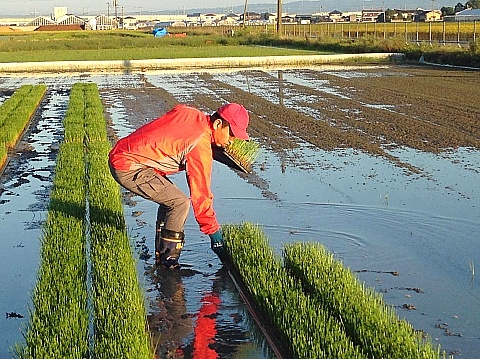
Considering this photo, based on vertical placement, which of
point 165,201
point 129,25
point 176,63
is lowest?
point 165,201

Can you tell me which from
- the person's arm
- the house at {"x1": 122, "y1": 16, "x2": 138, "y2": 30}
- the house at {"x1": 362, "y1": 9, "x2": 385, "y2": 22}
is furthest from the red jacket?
the house at {"x1": 122, "y1": 16, "x2": 138, "y2": 30}

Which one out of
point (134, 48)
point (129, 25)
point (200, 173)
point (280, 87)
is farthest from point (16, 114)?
point (129, 25)

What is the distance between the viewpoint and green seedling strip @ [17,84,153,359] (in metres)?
4.01

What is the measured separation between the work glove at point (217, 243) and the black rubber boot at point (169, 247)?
215 millimetres

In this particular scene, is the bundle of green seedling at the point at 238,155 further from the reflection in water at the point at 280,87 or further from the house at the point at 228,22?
the house at the point at 228,22

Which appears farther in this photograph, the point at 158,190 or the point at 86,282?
the point at 158,190

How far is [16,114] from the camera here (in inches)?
552

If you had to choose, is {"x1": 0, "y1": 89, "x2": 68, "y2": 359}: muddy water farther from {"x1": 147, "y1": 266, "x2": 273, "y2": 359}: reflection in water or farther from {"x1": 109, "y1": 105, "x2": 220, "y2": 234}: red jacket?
{"x1": 109, "y1": 105, "x2": 220, "y2": 234}: red jacket

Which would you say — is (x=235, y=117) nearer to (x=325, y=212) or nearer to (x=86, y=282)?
(x=86, y=282)

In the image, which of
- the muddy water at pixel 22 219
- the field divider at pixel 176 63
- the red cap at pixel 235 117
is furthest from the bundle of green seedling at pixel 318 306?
the field divider at pixel 176 63

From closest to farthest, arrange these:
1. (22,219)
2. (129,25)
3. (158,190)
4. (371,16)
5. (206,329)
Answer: (206,329) → (158,190) → (22,219) → (371,16) → (129,25)

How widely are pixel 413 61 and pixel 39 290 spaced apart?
2681 cm

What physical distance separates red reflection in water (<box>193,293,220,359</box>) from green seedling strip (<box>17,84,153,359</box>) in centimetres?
28

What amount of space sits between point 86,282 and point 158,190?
0.76 metres
